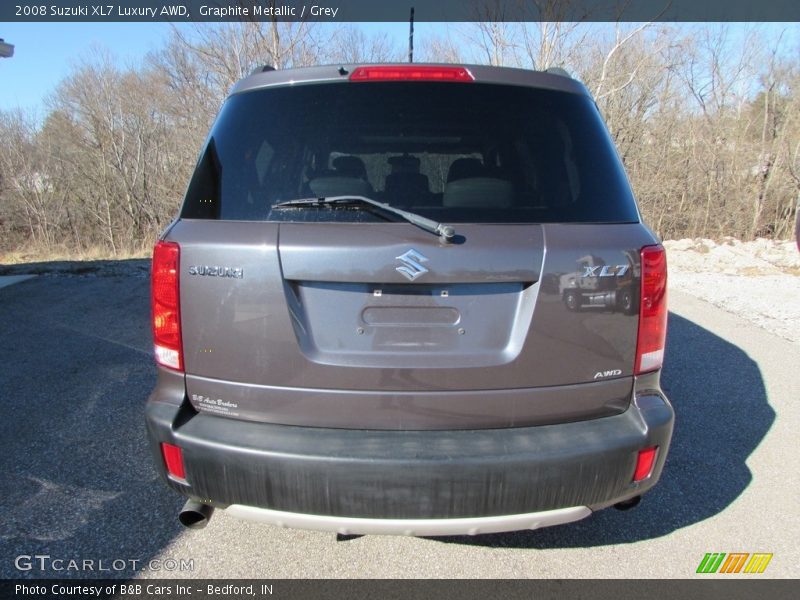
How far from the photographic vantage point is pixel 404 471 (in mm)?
1688

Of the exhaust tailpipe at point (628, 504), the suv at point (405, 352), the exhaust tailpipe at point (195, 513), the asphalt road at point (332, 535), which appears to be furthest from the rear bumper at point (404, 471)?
the asphalt road at point (332, 535)

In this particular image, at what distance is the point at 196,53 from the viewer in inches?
596

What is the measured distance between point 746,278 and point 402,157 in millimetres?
9007

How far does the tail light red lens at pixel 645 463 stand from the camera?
6.01ft

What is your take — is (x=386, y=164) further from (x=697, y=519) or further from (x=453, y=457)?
(x=697, y=519)

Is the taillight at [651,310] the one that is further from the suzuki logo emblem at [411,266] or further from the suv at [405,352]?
the suzuki logo emblem at [411,266]

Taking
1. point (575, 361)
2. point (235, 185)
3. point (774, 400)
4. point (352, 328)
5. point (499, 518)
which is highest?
point (235, 185)

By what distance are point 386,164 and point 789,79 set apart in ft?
65.2

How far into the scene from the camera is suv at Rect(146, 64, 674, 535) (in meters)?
1.71

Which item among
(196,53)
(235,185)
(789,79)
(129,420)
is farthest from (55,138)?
(789,79)

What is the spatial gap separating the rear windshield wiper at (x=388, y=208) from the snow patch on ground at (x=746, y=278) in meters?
5.68

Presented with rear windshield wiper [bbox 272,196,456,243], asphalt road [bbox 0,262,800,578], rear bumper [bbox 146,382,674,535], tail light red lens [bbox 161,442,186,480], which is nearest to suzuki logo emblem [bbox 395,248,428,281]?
rear windshield wiper [bbox 272,196,456,243]

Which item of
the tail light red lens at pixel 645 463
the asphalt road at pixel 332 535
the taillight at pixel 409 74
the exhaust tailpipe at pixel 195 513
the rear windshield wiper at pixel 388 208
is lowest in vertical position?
the asphalt road at pixel 332 535

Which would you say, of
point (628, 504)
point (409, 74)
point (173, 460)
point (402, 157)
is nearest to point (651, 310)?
point (628, 504)
